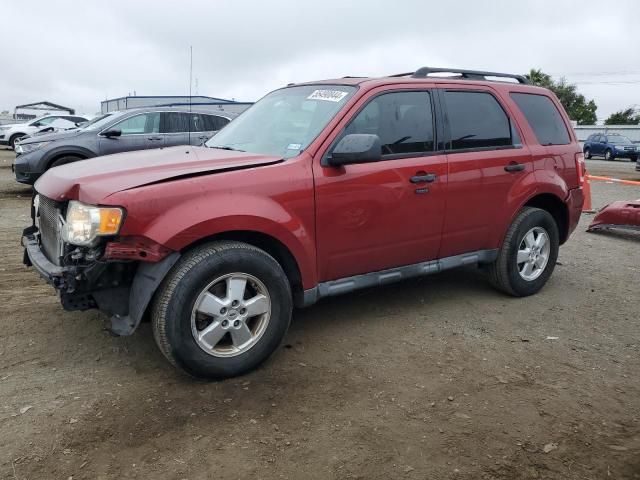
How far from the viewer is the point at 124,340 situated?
157 inches

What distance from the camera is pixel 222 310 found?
3359 mm

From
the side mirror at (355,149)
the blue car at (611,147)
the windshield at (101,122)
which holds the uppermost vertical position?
the blue car at (611,147)

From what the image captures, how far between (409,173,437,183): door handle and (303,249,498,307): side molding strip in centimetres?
66

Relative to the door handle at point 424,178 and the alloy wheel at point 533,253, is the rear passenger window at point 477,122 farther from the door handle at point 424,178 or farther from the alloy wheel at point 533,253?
the alloy wheel at point 533,253

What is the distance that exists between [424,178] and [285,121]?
1124 mm

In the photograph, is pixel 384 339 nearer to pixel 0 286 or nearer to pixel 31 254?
pixel 31 254

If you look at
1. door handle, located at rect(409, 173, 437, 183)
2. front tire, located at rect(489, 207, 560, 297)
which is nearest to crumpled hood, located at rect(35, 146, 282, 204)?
door handle, located at rect(409, 173, 437, 183)

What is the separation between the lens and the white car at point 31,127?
25.3 m

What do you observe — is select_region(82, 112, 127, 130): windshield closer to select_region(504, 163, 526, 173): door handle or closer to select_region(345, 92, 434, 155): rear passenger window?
select_region(345, 92, 434, 155): rear passenger window

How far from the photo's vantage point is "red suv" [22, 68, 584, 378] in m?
3.19

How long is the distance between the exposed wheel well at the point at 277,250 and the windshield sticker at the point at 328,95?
1.19 meters

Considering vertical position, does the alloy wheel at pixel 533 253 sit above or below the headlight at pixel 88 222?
below

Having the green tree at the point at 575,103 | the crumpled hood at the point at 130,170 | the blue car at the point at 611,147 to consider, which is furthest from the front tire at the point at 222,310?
the green tree at the point at 575,103

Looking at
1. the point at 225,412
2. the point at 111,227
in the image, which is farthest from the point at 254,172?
the point at 225,412
